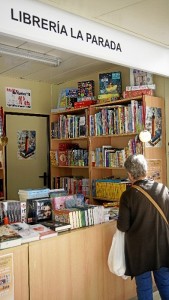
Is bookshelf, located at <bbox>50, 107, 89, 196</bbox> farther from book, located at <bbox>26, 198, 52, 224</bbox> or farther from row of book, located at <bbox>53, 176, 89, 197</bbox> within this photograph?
book, located at <bbox>26, 198, 52, 224</bbox>

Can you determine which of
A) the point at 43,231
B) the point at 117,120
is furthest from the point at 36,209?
the point at 117,120

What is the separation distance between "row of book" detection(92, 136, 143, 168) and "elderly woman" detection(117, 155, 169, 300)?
156 centimetres

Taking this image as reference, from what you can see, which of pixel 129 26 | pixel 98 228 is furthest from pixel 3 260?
pixel 129 26

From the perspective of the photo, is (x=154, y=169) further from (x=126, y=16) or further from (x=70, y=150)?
(x=126, y=16)

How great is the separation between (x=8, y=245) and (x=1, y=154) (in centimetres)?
271

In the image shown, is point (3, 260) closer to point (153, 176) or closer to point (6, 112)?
point (153, 176)

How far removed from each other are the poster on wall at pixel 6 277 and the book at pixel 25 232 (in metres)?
0.18

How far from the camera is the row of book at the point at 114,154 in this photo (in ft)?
13.7

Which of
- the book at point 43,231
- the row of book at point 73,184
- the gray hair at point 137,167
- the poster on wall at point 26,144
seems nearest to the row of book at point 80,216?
Answer: the book at point 43,231

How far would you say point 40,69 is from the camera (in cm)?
501

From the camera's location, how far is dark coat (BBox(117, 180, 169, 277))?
2500mm

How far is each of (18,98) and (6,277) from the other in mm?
3679

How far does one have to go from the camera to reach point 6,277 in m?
2.35

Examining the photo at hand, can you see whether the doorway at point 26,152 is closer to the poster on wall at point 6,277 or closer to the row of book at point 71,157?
the row of book at point 71,157
